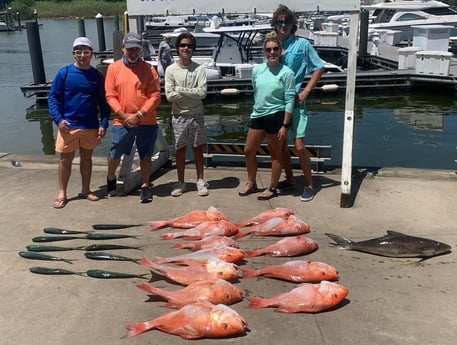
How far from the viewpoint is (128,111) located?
5613 millimetres

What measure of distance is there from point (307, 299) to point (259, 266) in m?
0.79

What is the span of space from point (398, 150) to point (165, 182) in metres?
7.52

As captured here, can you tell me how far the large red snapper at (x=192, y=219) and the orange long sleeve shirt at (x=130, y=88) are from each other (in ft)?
4.32

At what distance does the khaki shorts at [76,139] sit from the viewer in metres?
5.66

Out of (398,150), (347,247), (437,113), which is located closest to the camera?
(347,247)

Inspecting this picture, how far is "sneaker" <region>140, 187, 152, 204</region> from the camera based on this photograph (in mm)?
5855

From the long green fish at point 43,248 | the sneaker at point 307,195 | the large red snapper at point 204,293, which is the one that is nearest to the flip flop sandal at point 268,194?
the sneaker at point 307,195

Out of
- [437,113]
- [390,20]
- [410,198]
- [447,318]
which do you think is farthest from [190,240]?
[390,20]

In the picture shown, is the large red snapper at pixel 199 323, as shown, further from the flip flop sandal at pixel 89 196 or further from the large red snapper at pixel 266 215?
the flip flop sandal at pixel 89 196

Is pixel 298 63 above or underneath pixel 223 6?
underneath

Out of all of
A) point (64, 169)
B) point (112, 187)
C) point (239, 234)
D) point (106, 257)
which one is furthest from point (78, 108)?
point (239, 234)

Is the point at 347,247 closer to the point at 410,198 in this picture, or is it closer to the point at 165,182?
the point at 410,198

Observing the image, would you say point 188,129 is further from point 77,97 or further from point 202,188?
point 77,97

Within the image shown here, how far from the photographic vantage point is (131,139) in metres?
5.81
